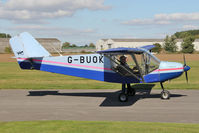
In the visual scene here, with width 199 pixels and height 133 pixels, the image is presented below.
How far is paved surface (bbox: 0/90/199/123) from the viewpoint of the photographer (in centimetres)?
941

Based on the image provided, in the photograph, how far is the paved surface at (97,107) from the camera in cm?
941

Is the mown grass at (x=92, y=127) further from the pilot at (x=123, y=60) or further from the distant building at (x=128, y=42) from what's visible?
the distant building at (x=128, y=42)

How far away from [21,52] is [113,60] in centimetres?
532

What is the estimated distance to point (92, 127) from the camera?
25.0 feet

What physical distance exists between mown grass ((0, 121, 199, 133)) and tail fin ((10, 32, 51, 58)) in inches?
256

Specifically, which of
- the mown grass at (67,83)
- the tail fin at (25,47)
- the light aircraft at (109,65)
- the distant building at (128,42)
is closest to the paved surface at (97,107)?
the light aircraft at (109,65)

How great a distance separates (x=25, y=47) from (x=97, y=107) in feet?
19.1

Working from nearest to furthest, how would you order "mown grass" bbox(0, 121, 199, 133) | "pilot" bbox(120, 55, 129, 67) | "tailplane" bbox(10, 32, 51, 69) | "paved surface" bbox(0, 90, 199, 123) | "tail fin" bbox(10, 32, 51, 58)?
1. "mown grass" bbox(0, 121, 199, 133)
2. "paved surface" bbox(0, 90, 199, 123)
3. "pilot" bbox(120, 55, 129, 67)
4. "tailplane" bbox(10, 32, 51, 69)
5. "tail fin" bbox(10, 32, 51, 58)

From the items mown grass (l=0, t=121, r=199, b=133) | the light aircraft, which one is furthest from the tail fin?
mown grass (l=0, t=121, r=199, b=133)

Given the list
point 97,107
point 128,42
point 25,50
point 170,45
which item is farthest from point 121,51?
point 128,42

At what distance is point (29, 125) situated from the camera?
8.10m

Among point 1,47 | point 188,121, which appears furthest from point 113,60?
point 1,47

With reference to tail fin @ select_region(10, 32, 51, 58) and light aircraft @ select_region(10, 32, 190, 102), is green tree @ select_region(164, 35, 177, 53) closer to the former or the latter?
light aircraft @ select_region(10, 32, 190, 102)

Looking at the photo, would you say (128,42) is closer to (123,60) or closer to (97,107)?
(123,60)
